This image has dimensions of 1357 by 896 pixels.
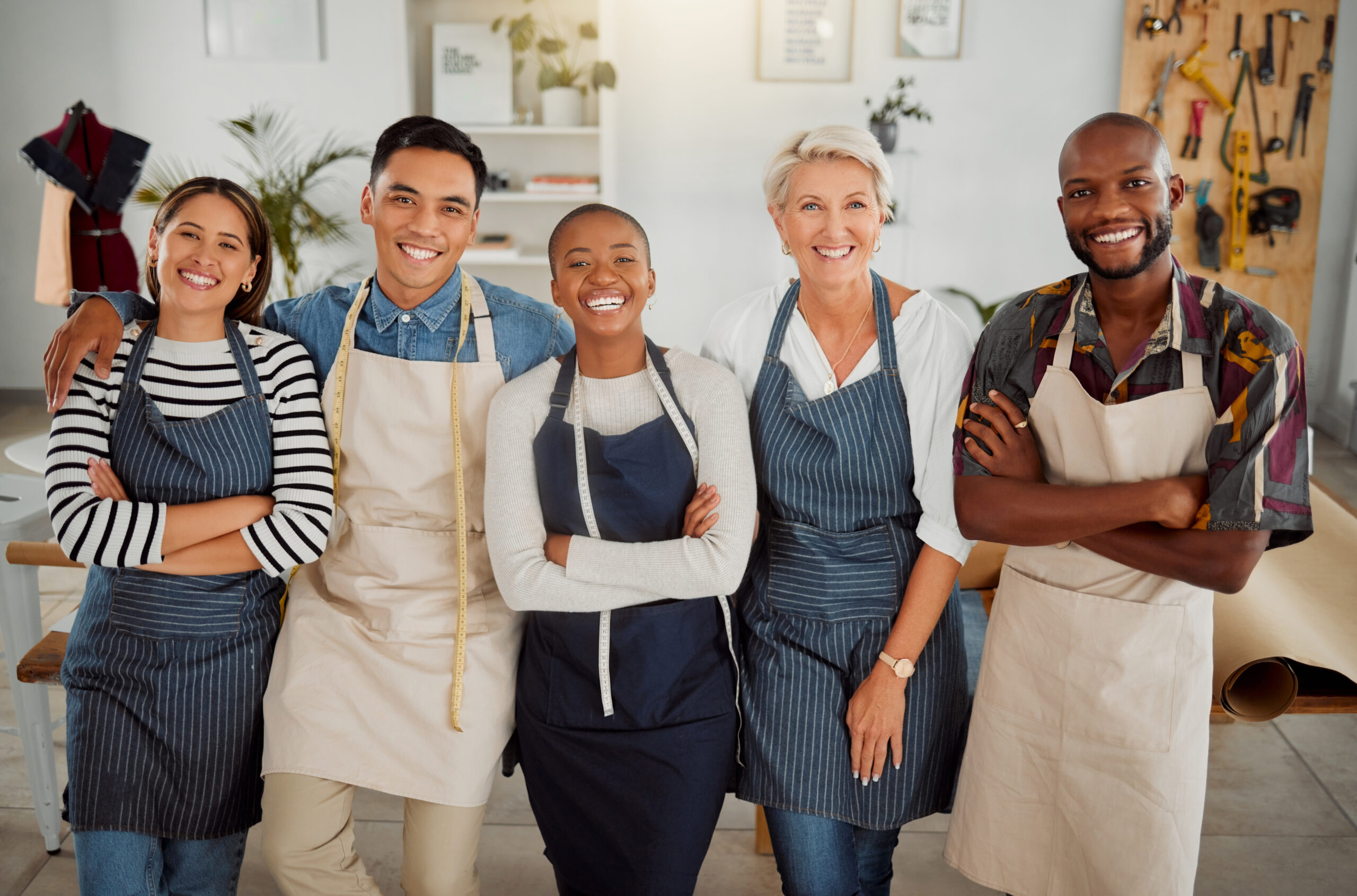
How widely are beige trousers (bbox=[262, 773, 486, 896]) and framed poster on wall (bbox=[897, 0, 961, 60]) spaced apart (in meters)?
5.15

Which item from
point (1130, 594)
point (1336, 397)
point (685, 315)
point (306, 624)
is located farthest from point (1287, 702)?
point (1336, 397)

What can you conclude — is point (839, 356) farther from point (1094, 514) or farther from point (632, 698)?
point (632, 698)

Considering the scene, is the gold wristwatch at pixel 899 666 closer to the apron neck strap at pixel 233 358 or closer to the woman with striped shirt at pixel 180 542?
the woman with striped shirt at pixel 180 542

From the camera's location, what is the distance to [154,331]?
6.34ft

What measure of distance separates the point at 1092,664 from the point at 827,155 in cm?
101

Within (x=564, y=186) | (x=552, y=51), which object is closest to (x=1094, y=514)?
(x=564, y=186)

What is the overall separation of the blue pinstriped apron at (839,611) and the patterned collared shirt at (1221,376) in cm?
21

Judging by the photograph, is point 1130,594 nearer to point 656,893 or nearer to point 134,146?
point 656,893

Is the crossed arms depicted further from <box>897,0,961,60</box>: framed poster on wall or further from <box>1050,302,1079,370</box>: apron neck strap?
<box>897,0,961,60</box>: framed poster on wall

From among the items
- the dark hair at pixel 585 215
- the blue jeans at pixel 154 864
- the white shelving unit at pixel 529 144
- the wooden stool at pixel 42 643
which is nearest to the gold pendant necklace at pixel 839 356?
the dark hair at pixel 585 215

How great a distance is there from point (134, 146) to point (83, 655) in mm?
3926

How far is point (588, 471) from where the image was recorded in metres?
1.81

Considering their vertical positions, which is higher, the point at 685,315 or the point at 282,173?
the point at 282,173

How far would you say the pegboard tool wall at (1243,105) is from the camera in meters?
5.58
